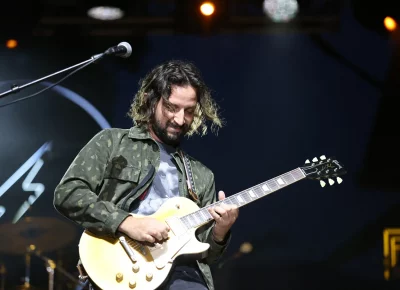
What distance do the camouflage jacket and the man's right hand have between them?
0.03 metres

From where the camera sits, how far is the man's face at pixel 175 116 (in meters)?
3.07

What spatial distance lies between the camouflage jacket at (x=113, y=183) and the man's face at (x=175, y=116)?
66 mm

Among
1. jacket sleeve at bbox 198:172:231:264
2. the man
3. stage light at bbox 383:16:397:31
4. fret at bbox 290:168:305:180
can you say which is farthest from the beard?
stage light at bbox 383:16:397:31

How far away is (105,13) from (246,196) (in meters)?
2.65

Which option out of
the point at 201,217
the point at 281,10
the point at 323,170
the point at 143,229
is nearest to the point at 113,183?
the point at 143,229

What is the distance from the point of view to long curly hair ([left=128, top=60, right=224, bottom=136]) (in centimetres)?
321

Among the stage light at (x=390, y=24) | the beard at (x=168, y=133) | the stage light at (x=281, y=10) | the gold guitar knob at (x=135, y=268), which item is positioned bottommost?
→ the gold guitar knob at (x=135, y=268)

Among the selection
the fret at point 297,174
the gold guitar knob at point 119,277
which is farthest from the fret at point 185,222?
the fret at point 297,174

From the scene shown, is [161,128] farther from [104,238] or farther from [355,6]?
[355,6]

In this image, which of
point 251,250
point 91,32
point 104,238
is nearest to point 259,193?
point 104,238

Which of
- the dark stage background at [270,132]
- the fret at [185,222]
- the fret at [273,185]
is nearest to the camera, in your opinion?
the fret at [185,222]

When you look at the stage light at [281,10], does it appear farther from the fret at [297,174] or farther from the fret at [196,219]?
the fret at [196,219]

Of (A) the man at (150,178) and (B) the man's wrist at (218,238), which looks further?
(B) the man's wrist at (218,238)

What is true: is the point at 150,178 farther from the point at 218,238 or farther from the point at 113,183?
the point at 218,238
